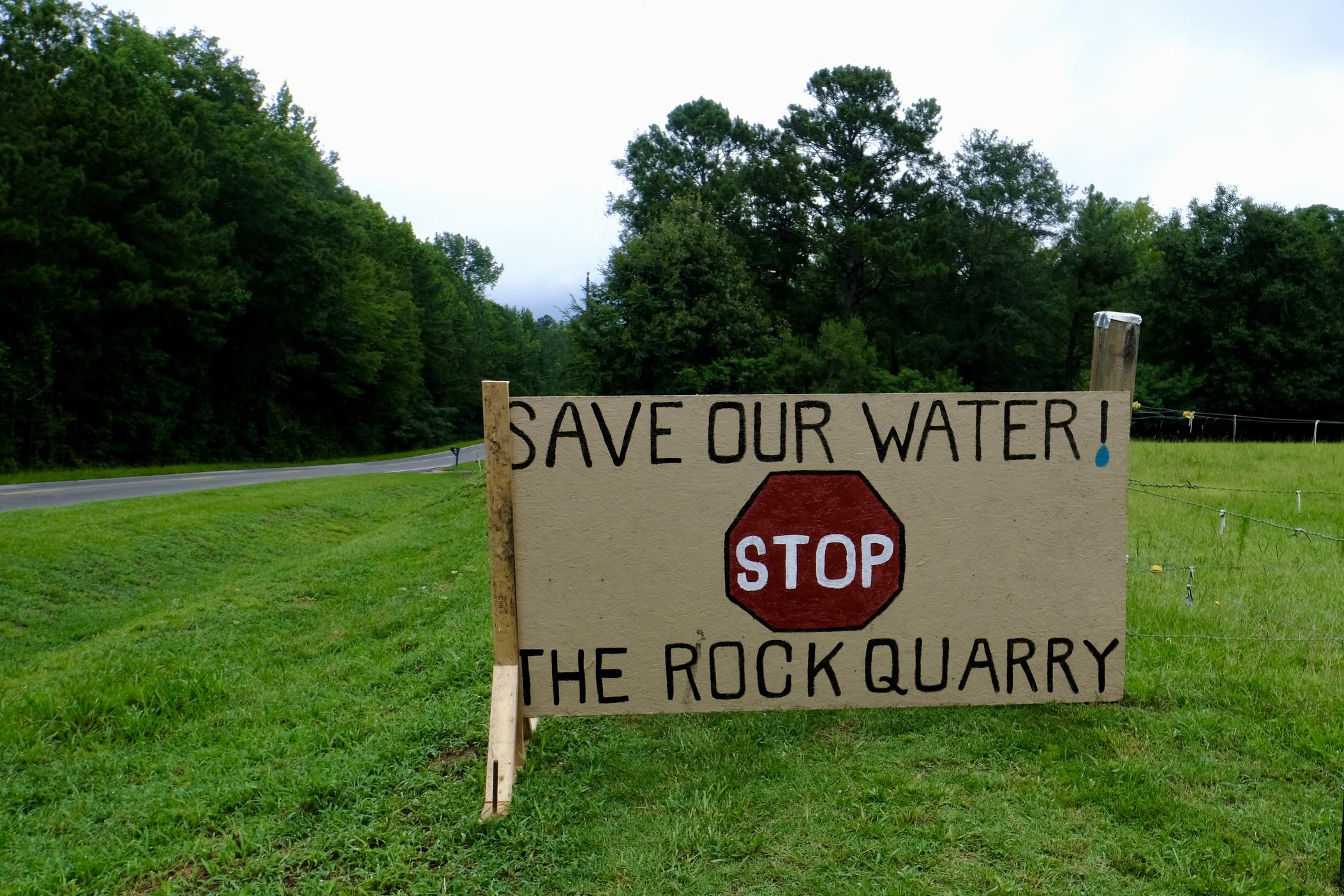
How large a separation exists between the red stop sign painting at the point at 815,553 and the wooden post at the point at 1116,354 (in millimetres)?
1388

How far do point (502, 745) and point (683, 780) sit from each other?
29.2 inches

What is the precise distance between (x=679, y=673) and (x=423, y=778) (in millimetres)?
1126

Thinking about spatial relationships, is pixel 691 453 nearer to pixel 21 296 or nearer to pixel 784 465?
pixel 784 465

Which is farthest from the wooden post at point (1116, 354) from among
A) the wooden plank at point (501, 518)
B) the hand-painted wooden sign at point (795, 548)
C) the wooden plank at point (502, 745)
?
the wooden plank at point (502, 745)

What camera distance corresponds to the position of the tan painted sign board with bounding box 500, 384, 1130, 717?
3861 millimetres

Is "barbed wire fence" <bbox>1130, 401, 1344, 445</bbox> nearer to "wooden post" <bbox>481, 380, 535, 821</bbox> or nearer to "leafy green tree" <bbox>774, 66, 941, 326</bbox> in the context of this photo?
"leafy green tree" <bbox>774, 66, 941, 326</bbox>

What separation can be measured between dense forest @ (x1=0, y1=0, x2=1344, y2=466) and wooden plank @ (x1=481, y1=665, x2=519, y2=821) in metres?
24.6

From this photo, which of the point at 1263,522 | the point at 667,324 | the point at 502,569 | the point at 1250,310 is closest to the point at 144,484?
the point at 667,324

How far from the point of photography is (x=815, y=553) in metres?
3.93

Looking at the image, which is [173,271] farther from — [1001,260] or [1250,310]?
[1250,310]

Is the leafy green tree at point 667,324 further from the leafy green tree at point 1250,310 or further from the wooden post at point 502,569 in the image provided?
the wooden post at point 502,569

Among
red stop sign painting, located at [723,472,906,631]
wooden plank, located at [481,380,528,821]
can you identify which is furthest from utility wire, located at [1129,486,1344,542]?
wooden plank, located at [481,380,528,821]

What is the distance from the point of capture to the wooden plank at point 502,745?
3490mm

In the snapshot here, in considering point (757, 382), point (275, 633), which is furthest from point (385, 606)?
point (757, 382)
